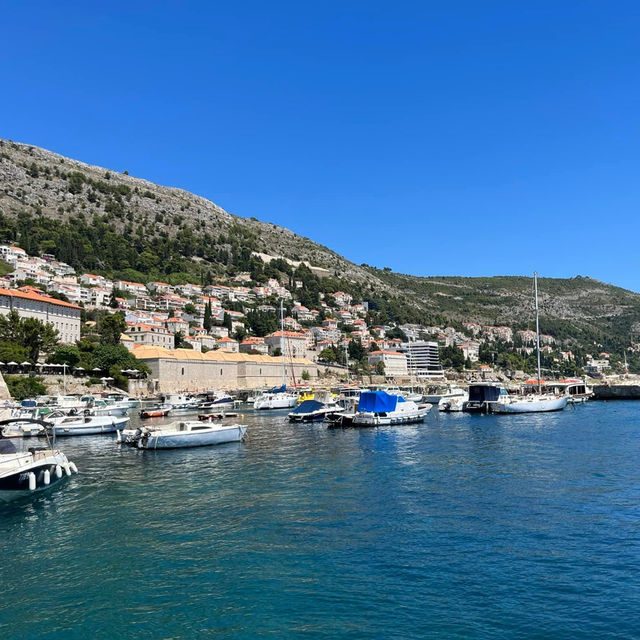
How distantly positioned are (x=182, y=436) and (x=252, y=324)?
331ft

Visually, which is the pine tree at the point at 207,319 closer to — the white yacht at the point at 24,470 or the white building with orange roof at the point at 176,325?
the white building with orange roof at the point at 176,325

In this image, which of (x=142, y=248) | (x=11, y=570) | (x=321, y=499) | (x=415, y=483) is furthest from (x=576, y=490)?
(x=142, y=248)

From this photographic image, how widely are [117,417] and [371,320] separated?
132m

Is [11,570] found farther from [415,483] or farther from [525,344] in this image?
[525,344]

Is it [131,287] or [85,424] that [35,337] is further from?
[131,287]

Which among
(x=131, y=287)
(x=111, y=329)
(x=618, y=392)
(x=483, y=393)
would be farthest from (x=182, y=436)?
(x=131, y=287)

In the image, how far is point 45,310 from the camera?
263 feet

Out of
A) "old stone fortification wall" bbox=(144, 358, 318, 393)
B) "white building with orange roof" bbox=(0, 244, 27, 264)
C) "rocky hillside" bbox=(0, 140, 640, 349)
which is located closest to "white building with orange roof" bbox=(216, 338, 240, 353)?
"old stone fortification wall" bbox=(144, 358, 318, 393)

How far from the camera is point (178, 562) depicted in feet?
36.1

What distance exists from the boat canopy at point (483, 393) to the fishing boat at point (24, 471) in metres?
40.6

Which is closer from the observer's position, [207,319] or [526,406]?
[526,406]

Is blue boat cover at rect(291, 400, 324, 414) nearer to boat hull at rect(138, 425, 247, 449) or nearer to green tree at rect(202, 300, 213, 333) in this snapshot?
boat hull at rect(138, 425, 247, 449)

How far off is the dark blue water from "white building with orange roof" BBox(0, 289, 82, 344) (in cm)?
6467

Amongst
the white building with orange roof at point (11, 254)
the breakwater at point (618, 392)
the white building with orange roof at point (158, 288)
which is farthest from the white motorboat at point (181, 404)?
the white building with orange roof at point (158, 288)
